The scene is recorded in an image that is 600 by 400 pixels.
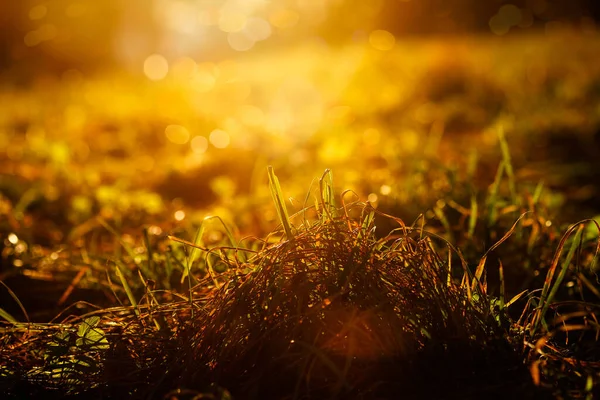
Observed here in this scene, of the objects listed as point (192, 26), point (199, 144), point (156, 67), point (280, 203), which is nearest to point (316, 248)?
point (280, 203)

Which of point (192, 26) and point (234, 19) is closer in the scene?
point (234, 19)

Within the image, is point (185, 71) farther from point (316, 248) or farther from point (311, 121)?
point (316, 248)

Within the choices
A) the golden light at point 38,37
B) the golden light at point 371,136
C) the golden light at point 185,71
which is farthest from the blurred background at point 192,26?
the golden light at point 371,136

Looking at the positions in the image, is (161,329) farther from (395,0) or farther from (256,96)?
(395,0)

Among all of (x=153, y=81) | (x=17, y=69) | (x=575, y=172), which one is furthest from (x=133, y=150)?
(x=17, y=69)

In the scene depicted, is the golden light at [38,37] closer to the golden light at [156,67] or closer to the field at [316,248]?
the field at [316,248]

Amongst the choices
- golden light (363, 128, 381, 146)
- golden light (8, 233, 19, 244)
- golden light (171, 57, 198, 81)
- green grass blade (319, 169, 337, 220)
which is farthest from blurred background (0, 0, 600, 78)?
green grass blade (319, 169, 337, 220)

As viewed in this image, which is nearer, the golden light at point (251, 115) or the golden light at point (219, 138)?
the golden light at point (219, 138)
